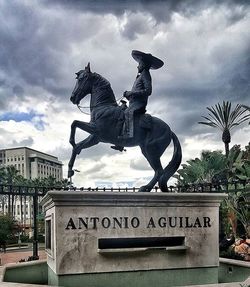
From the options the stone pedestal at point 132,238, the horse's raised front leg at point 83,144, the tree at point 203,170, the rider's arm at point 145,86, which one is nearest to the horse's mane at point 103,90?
the rider's arm at point 145,86

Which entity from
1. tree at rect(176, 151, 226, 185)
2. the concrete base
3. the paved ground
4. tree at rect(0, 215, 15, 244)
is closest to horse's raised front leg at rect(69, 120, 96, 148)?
the concrete base

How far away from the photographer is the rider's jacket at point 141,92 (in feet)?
29.5

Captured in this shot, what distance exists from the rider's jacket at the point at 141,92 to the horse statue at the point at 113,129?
0.21m

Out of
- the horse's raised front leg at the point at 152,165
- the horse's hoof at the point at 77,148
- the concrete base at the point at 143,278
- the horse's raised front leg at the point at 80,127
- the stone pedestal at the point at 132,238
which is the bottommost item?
the concrete base at the point at 143,278

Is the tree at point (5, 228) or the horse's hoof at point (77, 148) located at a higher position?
the horse's hoof at point (77, 148)

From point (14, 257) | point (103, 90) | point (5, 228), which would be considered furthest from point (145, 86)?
point (5, 228)

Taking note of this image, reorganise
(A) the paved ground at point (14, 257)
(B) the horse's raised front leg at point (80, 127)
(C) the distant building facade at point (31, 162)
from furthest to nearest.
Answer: (C) the distant building facade at point (31, 162) < (A) the paved ground at point (14, 257) < (B) the horse's raised front leg at point (80, 127)

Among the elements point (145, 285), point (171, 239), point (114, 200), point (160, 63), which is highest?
point (160, 63)

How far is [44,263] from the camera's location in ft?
32.4

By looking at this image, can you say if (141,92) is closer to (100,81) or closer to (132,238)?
(100,81)

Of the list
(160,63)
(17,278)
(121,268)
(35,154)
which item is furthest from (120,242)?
(35,154)

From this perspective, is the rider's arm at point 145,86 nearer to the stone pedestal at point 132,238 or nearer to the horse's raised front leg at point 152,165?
the horse's raised front leg at point 152,165

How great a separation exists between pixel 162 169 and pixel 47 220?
2555 mm

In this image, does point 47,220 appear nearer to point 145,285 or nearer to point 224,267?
point 145,285
